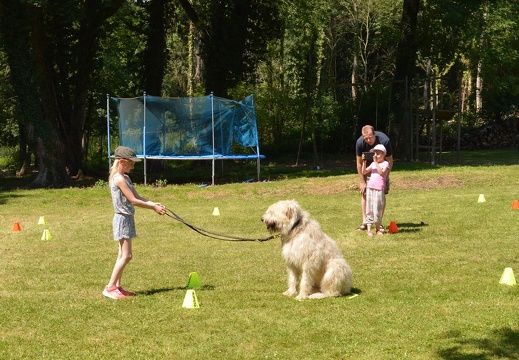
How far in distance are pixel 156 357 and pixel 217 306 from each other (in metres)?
1.89

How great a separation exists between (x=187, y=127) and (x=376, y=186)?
13.3 metres

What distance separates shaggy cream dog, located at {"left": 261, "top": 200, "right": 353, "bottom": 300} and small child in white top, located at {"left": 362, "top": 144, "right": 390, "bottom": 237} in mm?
4666

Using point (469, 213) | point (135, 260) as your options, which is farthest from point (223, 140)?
point (135, 260)

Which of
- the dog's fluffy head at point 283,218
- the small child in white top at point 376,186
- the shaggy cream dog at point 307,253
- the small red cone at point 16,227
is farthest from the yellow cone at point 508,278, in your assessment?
the small red cone at point 16,227

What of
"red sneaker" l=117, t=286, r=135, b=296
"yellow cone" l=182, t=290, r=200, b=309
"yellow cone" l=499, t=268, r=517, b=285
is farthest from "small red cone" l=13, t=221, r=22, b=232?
"yellow cone" l=499, t=268, r=517, b=285

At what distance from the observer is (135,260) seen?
38.8 ft

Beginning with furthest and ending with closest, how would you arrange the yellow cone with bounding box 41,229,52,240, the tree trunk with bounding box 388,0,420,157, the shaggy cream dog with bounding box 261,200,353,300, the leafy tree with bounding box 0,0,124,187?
the tree trunk with bounding box 388,0,420,157, the leafy tree with bounding box 0,0,124,187, the yellow cone with bounding box 41,229,52,240, the shaggy cream dog with bounding box 261,200,353,300

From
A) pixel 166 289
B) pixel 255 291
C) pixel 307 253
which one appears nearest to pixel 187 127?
pixel 166 289

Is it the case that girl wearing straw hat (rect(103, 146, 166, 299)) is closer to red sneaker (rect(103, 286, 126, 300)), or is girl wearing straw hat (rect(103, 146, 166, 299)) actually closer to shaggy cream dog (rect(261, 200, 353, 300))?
red sneaker (rect(103, 286, 126, 300))

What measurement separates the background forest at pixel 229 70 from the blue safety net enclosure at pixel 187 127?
3001 millimetres

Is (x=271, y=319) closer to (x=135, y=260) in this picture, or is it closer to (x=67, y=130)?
(x=135, y=260)

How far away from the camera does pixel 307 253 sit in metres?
8.61

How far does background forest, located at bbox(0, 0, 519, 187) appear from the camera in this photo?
25500 millimetres

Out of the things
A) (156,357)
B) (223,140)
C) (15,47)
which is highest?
(15,47)
